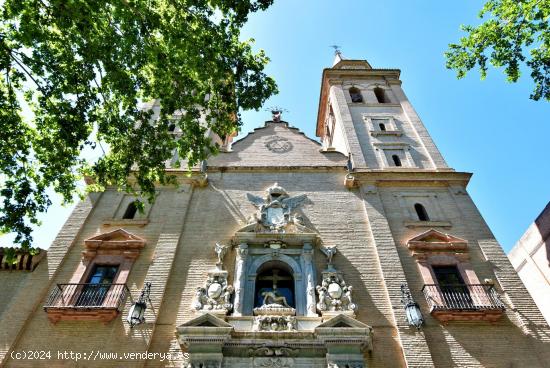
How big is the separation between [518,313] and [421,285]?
8.45 ft

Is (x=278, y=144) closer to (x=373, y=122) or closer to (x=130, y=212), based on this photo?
(x=373, y=122)

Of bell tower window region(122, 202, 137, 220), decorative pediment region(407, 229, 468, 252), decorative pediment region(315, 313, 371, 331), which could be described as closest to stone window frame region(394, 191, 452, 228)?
decorative pediment region(407, 229, 468, 252)

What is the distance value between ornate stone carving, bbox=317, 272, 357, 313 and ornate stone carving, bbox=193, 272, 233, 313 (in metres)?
2.56

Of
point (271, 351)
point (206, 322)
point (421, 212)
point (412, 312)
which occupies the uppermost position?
point (421, 212)

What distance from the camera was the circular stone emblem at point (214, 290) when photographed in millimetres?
11078

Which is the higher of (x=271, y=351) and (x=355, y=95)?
(x=355, y=95)

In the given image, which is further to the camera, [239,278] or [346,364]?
[239,278]

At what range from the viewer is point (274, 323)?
33.6ft

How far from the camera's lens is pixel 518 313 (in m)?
10.9

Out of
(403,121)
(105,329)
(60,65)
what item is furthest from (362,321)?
(403,121)

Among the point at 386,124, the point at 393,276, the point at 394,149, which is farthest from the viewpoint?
the point at 386,124

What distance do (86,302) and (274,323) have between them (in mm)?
5351

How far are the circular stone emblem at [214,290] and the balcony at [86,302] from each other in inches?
96.3

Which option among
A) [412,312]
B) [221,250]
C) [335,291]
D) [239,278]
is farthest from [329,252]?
[221,250]
